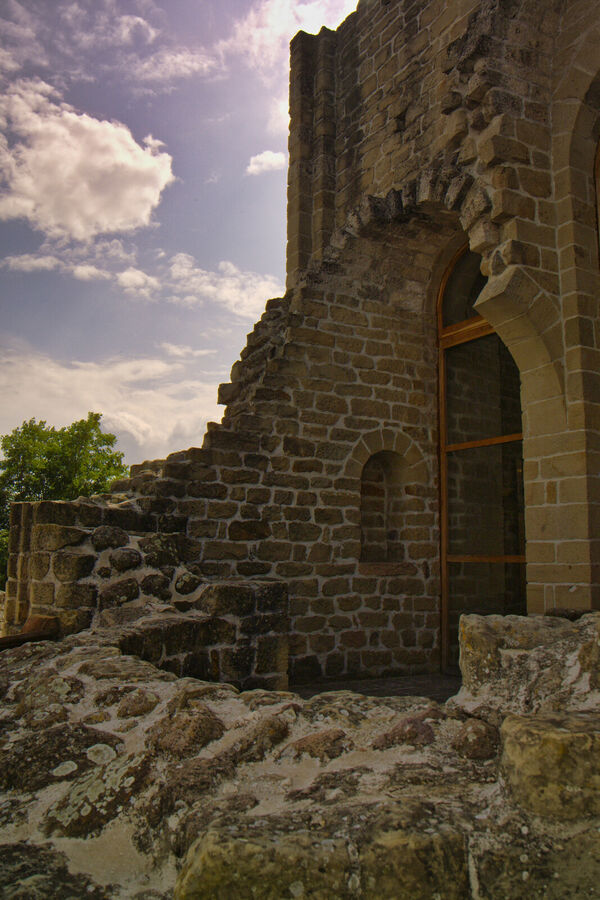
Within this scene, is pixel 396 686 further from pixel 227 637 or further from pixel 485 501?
pixel 485 501

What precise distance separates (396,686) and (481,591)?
2220 mm

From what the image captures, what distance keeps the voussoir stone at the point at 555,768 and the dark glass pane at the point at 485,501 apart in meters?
6.30

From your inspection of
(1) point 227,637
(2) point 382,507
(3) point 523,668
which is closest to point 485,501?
(2) point 382,507

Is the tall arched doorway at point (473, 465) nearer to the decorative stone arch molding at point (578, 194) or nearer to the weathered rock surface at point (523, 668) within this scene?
the decorative stone arch molding at point (578, 194)

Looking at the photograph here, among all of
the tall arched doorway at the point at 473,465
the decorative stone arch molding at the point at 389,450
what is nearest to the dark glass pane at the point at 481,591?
the tall arched doorway at the point at 473,465

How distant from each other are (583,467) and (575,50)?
3.60 meters

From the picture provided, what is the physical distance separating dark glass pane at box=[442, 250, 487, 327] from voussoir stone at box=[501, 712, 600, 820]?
22.7 ft

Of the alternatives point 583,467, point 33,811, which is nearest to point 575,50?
point 583,467

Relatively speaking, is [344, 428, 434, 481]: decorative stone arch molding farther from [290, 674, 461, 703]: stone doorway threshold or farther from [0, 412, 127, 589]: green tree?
[0, 412, 127, 589]: green tree

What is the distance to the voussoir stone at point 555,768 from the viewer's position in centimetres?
173

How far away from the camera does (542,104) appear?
19.4 feet

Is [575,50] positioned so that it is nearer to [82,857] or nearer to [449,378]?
[449,378]

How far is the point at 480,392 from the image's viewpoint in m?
8.96

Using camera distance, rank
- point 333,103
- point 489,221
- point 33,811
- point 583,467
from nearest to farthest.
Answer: point 33,811, point 583,467, point 489,221, point 333,103
